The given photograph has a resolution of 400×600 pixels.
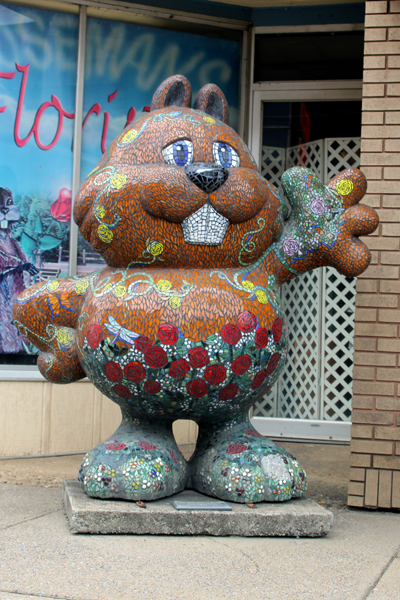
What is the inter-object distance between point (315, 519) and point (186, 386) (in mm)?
813

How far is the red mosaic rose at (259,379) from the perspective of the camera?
2947mm

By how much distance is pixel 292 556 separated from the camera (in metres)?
2.56

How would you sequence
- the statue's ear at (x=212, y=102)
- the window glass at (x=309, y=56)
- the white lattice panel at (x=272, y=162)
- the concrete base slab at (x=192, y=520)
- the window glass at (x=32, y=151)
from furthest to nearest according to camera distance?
1. the white lattice panel at (x=272, y=162)
2. the window glass at (x=309, y=56)
3. the window glass at (x=32, y=151)
4. the statue's ear at (x=212, y=102)
5. the concrete base slab at (x=192, y=520)

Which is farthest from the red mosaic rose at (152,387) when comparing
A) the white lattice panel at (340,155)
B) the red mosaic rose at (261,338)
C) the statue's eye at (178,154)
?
the white lattice panel at (340,155)

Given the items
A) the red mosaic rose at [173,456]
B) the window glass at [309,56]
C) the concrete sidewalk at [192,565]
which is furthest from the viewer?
the window glass at [309,56]

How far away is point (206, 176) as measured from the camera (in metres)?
2.85

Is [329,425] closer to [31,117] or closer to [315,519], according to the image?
[315,519]

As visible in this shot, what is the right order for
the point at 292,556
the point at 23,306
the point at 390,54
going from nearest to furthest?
the point at 292,556 → the point at 23,306 → the point at 390,54

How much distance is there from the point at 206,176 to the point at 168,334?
0.72 meters

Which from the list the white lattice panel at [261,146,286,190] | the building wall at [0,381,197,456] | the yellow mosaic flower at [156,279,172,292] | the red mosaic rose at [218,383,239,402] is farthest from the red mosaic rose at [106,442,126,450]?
the white lattice panel at [261,146,286,190]

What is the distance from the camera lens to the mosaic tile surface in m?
2.82

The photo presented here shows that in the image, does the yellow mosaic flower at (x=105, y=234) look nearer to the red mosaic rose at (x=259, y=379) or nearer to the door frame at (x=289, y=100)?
the red mosaic rose at (x=259, y=379)

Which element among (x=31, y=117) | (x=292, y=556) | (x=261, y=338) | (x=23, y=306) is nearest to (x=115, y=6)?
(x=31, y=117)

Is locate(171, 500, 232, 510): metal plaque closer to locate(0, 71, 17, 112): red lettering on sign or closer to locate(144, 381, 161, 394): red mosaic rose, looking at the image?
locate(144, 381, 161, 394): red mosaic rose
